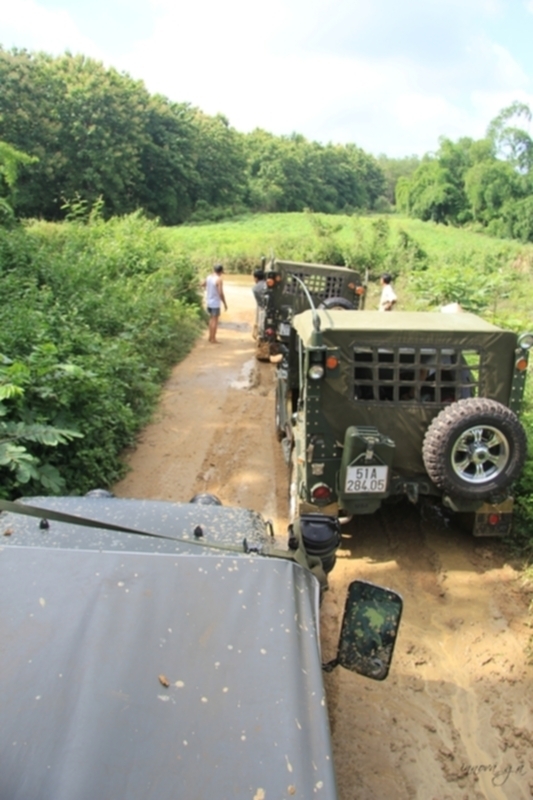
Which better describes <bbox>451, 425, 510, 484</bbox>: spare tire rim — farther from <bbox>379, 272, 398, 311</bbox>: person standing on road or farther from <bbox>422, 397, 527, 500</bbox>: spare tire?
<bbox>379, 272, 398, 311</bbox>: person standing on road

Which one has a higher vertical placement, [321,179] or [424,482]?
[321,179]

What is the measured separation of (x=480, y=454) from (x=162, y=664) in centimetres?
369

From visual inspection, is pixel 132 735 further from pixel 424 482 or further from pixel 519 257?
→ pixel 519 257

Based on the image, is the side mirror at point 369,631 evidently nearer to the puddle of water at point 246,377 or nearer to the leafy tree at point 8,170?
the puddle of water at point 246,377

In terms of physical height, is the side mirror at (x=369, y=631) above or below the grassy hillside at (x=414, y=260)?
below

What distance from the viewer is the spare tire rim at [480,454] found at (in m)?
4.96

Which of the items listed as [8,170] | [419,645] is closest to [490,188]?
[8,170]

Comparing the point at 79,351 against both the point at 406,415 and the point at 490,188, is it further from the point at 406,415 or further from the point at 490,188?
the point at 490,188

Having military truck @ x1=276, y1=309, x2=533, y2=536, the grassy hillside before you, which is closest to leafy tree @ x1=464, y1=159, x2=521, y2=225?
the grassy hillside

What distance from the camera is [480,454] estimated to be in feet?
16.5

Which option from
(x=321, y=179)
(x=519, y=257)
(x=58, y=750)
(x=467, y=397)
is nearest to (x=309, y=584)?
(x=58, y=750)

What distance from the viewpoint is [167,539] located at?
260cm

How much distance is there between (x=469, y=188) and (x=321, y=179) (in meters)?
23.7

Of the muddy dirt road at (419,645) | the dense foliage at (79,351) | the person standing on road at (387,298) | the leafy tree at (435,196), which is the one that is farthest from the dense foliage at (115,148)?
the muddy dirt road at (419,645)
